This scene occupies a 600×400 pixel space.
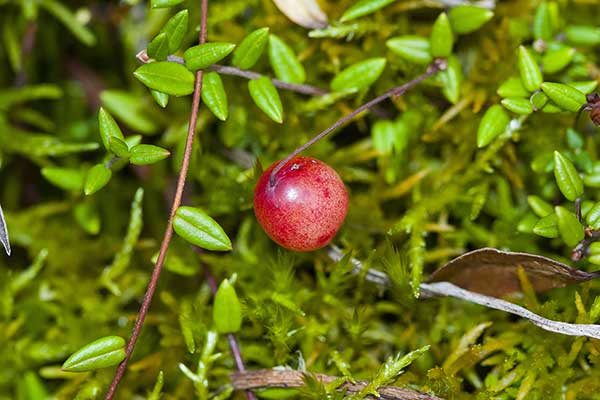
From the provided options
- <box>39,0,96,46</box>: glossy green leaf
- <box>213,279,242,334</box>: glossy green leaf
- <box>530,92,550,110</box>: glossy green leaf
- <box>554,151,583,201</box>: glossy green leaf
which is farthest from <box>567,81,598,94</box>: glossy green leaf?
<box>39,0,96,46</box>: glossy green leaf

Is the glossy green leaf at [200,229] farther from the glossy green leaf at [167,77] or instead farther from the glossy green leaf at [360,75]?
the glossy green leaf at [360,75]

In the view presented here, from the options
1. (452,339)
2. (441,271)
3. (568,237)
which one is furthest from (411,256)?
(568,237)

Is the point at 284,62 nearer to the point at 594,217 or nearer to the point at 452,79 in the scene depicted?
the point at 452,79

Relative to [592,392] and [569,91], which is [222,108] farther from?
[592,392]

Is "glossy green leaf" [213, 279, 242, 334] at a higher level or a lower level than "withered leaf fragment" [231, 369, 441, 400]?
higher

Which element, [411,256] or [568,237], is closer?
[568,237]

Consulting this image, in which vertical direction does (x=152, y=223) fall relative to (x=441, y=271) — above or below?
below

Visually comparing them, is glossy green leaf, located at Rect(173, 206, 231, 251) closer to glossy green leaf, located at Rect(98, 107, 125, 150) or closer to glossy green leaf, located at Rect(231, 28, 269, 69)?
glossy green leaf, located at Rect(98, 107, 125, 150)
